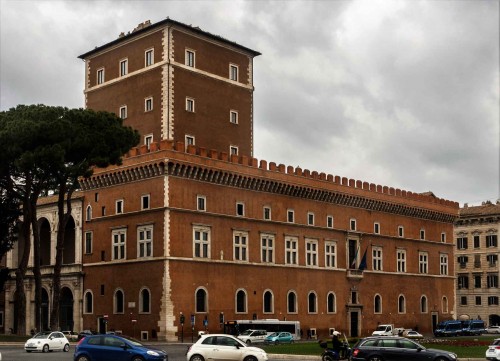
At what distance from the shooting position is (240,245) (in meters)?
63.5

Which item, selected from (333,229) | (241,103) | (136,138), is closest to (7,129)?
(136,138)

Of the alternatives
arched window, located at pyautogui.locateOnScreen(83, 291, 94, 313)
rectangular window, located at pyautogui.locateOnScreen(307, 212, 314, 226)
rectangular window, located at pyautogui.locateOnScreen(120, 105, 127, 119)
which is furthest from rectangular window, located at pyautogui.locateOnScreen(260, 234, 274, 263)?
rectangular window, located at pyautogui.locateOnScreen(120, 105, 127, 119)

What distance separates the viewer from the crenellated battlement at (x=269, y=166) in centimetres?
5962

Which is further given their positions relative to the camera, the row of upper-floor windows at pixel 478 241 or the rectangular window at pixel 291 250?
the row of upper-floor windows at pixel 478 241

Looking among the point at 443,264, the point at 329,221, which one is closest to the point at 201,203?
the point at 329,221

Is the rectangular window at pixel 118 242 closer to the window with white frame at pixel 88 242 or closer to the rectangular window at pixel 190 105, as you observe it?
the window with white frame at pixel 88 242

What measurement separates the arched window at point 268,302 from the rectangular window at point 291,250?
11.6 feet

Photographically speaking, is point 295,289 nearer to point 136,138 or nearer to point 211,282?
point 211,282

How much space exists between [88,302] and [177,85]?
18.2m

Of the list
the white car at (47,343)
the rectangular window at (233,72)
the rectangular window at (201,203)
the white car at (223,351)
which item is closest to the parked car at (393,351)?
the white car at (223,351)

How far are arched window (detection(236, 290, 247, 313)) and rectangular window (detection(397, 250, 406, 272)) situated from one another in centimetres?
2219

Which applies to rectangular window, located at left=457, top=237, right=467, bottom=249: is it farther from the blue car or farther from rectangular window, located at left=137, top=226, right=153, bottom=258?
the blue car

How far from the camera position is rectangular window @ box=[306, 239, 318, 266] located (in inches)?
2753

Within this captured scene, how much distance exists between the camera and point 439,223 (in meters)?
86.6
